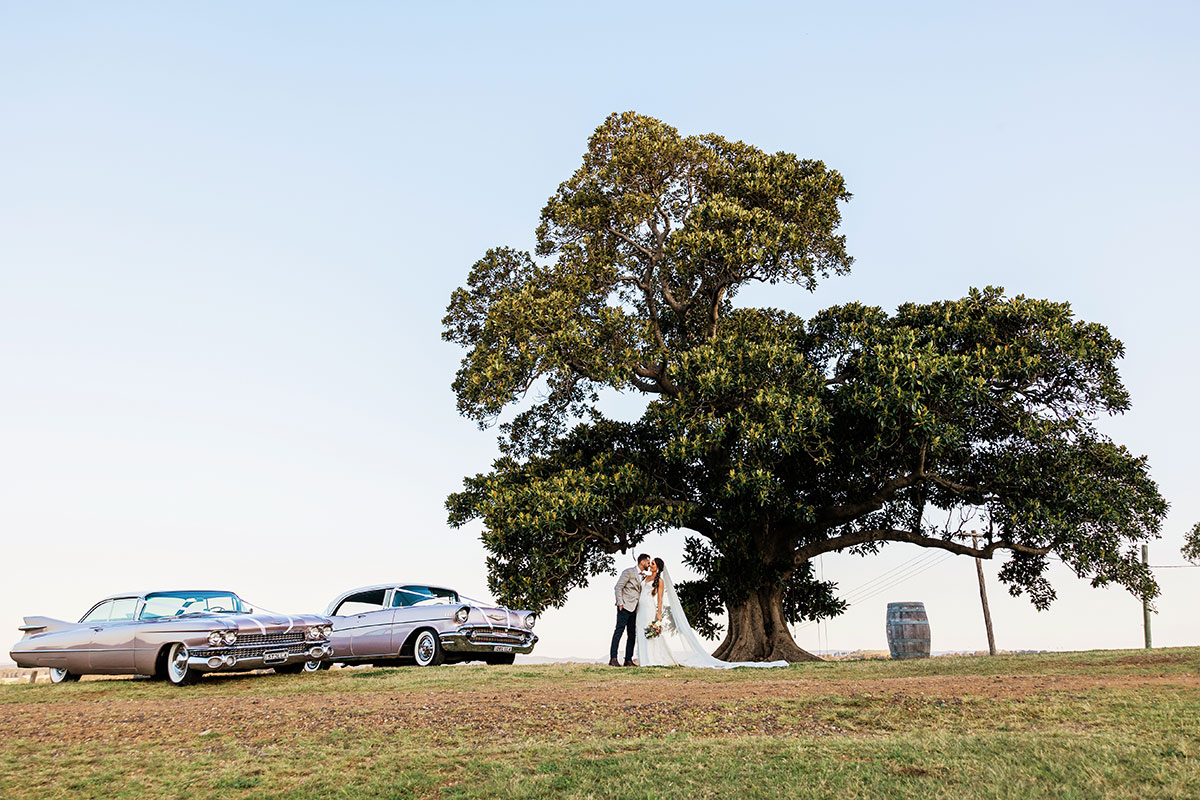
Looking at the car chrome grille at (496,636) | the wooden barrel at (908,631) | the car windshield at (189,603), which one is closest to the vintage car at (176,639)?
the car windshield at (189,603)

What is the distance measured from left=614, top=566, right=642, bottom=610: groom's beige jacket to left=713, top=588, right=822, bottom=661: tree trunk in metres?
5.42

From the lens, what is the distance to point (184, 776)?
30.6 feet

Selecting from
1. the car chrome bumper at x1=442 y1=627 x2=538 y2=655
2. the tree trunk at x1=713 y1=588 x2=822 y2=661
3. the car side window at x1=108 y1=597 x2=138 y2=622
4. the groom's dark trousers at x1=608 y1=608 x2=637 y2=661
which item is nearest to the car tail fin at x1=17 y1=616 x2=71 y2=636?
the car side window at x1=108 y1=597 x2=138 y2=622

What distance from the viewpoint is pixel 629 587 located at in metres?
19.4

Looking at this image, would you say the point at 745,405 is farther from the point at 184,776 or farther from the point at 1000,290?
the point at 184,776

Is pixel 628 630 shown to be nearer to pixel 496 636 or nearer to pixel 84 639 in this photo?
pixel 496 636

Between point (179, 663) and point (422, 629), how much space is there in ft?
15.0

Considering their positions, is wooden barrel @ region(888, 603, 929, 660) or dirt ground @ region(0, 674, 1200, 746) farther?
wooden barrel @ region(888, 603, 929, 660)

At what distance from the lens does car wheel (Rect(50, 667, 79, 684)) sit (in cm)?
1875

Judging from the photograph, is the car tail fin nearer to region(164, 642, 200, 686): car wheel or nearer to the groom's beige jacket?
region(164, 642, 200, 686): car wheel

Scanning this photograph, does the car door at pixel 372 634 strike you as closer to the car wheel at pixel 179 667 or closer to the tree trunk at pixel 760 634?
the car wheel at pixel 179 667

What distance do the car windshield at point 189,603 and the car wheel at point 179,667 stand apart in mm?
663

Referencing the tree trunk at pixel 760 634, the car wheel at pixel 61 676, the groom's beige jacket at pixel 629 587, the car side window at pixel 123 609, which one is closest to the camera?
the car side window at pixel 123 609

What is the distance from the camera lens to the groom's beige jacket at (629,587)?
63.7 feet
